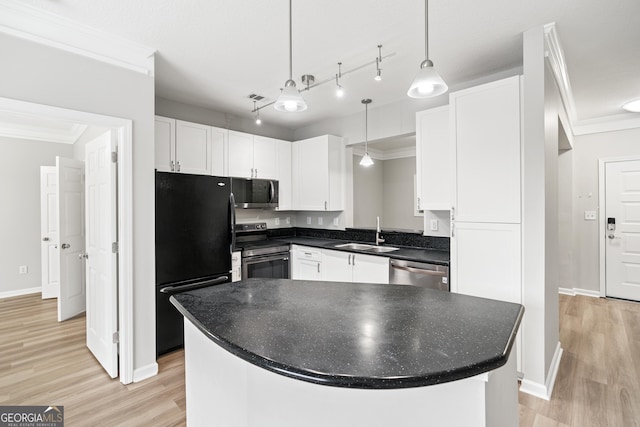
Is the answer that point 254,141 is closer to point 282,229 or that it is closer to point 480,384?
point 282,229

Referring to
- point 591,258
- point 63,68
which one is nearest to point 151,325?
point 63,68

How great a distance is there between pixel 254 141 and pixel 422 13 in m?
2.62

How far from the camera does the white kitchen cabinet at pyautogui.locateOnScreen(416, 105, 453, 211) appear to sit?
2.95 metres

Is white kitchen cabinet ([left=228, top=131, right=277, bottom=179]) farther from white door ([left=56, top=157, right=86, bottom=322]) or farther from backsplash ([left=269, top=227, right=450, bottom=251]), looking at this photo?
white door ([left=56, top=157, right=86, bottom=322])

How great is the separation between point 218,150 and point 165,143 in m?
0.63

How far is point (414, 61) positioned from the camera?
266cm

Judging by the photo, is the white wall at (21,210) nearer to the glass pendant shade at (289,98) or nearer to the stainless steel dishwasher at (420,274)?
the glass pendant shade at (289,98)

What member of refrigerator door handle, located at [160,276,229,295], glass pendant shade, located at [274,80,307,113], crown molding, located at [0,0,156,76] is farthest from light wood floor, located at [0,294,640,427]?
crown molding, located at [0,0,156,76]

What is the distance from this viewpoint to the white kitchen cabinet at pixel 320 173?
411 cm

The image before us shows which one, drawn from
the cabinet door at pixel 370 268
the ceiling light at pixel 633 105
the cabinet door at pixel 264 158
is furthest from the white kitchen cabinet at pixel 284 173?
the ceiling light at pixel 633 105

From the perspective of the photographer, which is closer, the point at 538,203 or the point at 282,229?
the point at 538,203

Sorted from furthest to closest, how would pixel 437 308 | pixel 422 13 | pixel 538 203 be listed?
1. pixel 538 203
2. pixel 422 13
3. pixel 437 308

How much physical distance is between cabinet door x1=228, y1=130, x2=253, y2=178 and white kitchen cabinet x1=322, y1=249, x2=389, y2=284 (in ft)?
4.82

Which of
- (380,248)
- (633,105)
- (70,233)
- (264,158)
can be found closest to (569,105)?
(633,105)
